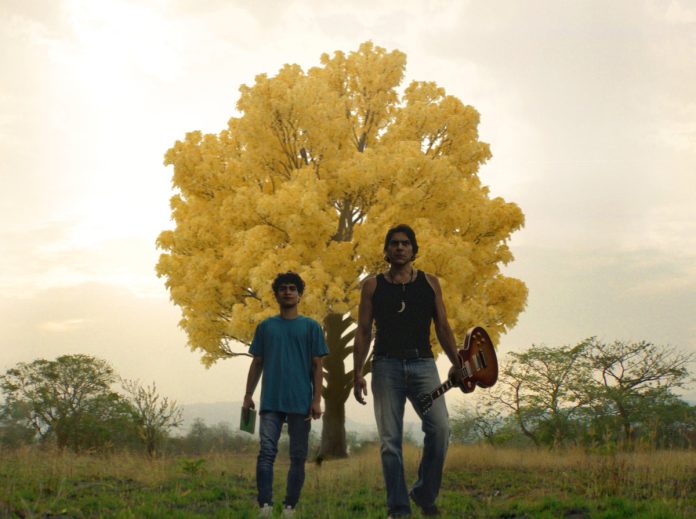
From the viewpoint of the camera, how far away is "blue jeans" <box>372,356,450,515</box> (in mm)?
5609

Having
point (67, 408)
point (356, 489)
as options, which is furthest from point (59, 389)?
Answer: point (356, 489)

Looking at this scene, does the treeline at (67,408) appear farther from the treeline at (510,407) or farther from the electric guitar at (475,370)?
the electric guitar at (475,370)

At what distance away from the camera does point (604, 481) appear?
27.7 ft

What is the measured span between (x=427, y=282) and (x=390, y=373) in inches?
33.4

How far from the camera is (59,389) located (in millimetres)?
27578

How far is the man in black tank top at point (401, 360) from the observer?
5.64 m

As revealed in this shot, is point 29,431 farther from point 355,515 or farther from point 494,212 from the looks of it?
point 355,515

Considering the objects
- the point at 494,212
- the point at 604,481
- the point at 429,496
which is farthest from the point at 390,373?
the point at 494,212

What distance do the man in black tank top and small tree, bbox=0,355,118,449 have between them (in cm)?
2222

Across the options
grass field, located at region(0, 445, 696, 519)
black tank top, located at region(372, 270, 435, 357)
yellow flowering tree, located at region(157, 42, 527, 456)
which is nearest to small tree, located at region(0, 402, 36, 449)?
yellow flowering tree, located at region(157, 42, 527, 456)

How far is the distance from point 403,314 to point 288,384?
1.31 metres

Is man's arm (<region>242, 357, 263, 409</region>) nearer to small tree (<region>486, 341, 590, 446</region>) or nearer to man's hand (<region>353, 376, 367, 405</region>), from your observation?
man's hand (<region>353, 376, 367, 405</region>)

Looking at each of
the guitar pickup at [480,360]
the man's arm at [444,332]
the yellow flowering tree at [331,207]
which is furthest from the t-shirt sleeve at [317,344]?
the yellow flowering tree at [331,207]

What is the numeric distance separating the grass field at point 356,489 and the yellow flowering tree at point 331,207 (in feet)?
13.7
